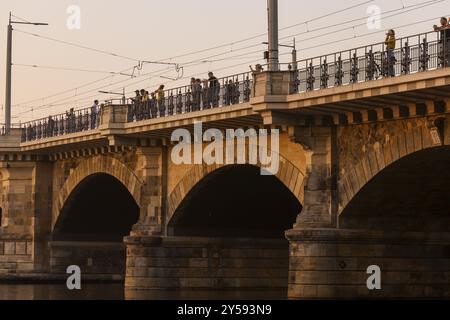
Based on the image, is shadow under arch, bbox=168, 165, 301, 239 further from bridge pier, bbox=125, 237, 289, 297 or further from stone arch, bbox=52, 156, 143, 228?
stone arch, bbox=52, 156, 143, 228

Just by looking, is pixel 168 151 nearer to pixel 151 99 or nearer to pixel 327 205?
pixel 151 99

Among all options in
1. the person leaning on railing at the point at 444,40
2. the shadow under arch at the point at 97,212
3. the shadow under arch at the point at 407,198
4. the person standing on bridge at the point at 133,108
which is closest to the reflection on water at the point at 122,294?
the shadow under arch at the point at 97,212

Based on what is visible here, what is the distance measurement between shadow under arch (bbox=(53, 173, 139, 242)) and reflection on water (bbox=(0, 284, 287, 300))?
210 inches

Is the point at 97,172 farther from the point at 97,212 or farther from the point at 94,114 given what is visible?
the point at 97,212

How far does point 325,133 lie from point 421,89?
865 centimetres

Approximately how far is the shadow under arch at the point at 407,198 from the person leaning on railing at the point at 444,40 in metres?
4.93

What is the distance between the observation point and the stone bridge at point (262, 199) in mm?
47281

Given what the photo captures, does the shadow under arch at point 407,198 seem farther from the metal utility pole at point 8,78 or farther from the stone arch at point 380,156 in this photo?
the metal utility pole at point 8,78

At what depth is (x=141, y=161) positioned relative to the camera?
209 ft

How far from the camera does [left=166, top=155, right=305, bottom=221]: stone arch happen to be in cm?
5178

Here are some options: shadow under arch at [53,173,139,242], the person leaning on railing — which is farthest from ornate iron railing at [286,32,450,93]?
shadow under arch at [53,173,139,242]

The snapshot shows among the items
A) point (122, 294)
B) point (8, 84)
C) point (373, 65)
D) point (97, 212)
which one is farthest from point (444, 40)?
point (8, 84)

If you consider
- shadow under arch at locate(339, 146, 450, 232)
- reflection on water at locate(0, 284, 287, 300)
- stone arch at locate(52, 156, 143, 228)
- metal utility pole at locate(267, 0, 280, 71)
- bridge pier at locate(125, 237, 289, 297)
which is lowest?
reflection on water at locate(0, 284, 287, 300)
